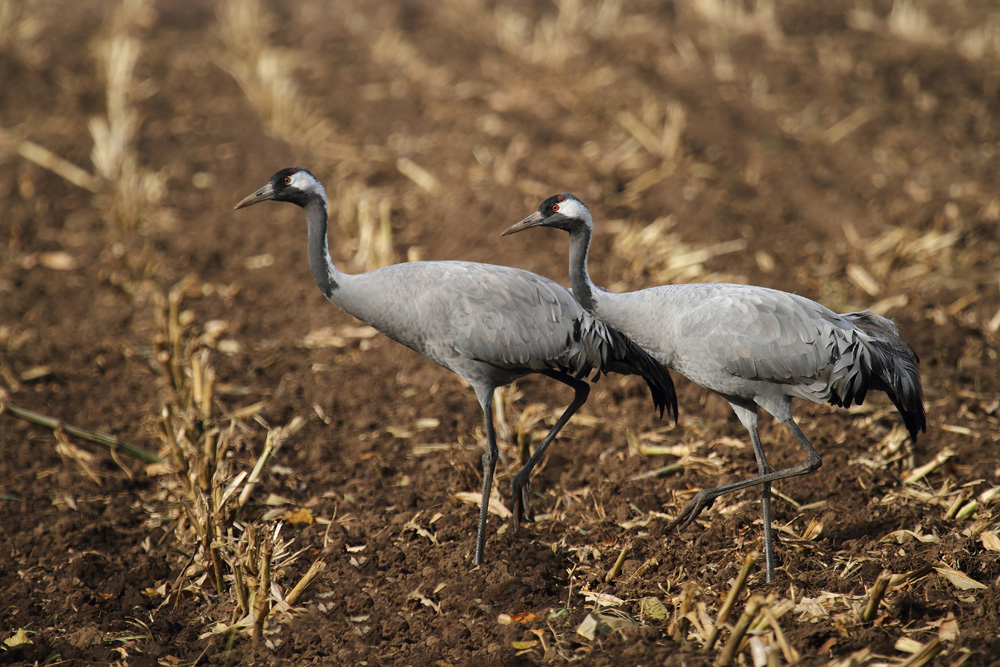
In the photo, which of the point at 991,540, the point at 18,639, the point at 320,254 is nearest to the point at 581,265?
the point at 320,254

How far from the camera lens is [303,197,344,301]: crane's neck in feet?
13.6

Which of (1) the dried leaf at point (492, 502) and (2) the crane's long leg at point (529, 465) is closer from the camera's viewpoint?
(2) the crane's long leg at point (529, 465)

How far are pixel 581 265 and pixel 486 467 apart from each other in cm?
100

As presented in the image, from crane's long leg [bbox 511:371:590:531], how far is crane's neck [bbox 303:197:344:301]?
1.07 meters

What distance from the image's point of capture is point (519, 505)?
425cm

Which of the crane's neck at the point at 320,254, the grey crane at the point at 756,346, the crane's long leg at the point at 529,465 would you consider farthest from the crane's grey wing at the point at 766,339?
the crane's neck at the point at 320,254

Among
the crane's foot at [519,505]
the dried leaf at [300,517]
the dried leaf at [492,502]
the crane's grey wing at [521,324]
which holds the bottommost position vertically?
the dried leaf at [300,517]

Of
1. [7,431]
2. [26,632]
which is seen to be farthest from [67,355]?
[26,632]

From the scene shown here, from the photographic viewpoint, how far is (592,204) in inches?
276

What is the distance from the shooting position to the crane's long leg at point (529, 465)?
4.14m

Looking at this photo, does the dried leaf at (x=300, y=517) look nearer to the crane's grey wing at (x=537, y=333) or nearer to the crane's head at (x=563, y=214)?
the crane's grey wing at (x=537, y=333)

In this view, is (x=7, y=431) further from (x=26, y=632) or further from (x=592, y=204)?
(x=592, y=204)

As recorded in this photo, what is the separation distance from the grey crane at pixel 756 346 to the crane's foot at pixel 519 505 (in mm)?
748

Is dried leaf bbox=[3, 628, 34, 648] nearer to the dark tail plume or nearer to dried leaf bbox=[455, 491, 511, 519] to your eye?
dried leaf bbox=[455, 491, 511, 519]
